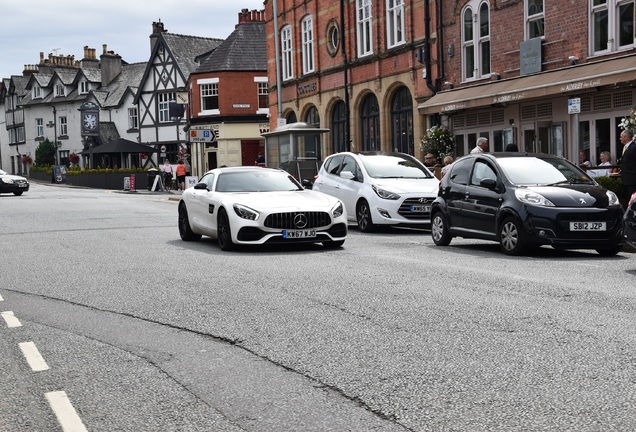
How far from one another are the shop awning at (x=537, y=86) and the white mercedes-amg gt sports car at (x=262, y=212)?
9427 millimetres

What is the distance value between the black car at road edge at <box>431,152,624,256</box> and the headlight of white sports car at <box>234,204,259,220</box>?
322cm

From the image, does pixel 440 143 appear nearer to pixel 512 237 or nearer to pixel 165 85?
pixel 512 237

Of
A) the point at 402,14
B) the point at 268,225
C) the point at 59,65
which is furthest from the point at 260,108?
the point at 268,225

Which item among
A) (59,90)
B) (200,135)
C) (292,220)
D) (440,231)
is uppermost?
(59,90)

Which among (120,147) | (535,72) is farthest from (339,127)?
(120,147)

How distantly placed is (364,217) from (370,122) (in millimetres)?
19322

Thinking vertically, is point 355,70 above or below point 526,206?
above

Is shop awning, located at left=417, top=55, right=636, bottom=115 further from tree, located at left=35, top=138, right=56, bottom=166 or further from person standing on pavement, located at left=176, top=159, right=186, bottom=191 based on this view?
tree, located at left=35, top=138, right=56, bottom=166

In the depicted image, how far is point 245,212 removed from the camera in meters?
13.7

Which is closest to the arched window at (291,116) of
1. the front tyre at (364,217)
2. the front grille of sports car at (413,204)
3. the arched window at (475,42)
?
the arched window at (475,42)

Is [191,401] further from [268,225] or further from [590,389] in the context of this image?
[268,225]

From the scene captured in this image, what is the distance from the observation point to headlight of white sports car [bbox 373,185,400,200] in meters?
17.8

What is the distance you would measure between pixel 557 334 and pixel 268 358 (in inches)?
85.8

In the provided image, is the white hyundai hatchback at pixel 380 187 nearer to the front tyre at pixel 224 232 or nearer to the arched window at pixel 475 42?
the front tyre at pixel 224 232
